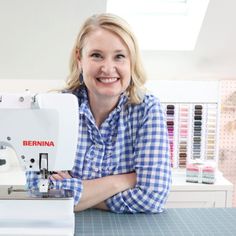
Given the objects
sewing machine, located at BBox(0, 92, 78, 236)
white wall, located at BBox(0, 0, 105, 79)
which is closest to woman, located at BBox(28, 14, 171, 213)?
sewing machine, located at BBox(0, 92, 78, 236)

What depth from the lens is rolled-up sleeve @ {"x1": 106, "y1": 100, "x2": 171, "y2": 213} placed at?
1481mm

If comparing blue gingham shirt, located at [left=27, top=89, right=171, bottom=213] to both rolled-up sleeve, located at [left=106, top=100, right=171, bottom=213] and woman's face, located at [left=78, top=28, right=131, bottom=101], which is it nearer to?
rolled-up sleeve, located at [left=106, top=100, right=171, bottom=213]

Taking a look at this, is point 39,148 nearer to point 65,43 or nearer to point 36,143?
point 36,143

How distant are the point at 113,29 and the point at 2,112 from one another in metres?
0.57

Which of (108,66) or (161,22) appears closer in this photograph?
(108,66)

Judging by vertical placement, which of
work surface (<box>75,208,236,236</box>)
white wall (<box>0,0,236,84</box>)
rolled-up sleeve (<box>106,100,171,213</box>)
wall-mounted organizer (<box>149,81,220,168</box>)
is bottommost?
work surface (<box>75,208,236,236</box>)

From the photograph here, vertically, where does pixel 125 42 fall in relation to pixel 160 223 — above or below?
above

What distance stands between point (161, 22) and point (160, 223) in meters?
1.90

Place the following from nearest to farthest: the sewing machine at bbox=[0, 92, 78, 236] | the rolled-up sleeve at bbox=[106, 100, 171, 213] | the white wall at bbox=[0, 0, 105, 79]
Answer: the sewing machine at bbox=[0, 92, 78, 236]
the rolled-up sleeve at bbox=[106, 100, 171, 213]
the white wall at bbox=[0, 0, 105, 79]

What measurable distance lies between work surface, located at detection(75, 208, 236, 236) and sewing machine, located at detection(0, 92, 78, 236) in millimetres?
114

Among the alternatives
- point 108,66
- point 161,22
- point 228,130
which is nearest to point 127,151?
point 108,66

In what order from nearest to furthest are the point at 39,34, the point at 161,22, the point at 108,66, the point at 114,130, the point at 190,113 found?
the point at 108,66
the point at 114,130
the point at 39,34
the point at 190,113
the point at 161,22

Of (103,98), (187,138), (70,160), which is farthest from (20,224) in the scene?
(187,138)

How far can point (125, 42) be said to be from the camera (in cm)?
155
